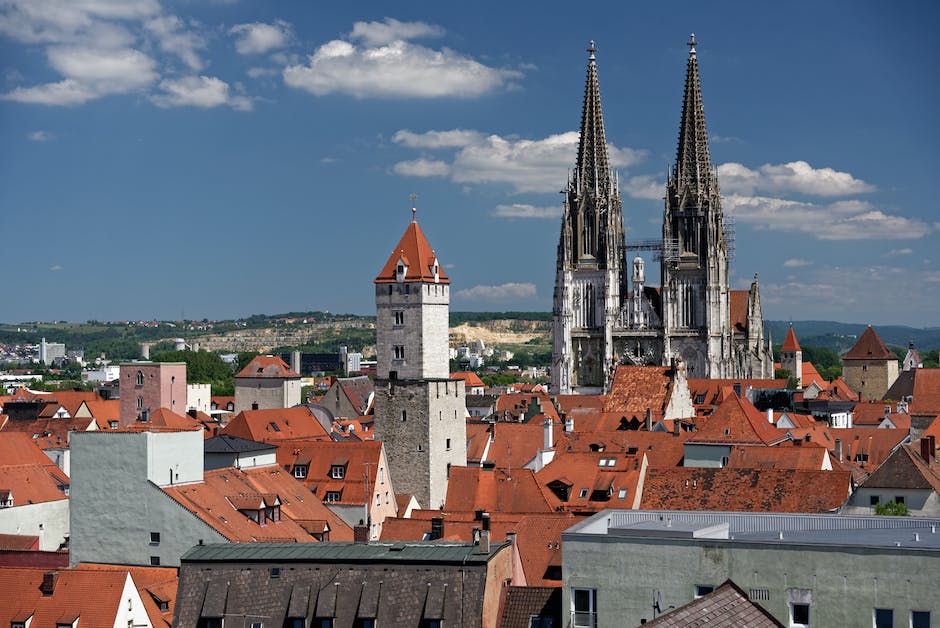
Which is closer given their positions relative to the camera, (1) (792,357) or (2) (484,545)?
(2) (484,545)

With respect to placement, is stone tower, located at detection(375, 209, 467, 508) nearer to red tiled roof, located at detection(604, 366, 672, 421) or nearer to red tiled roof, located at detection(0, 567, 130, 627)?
red tiled roof, located at detection(604, 366, 672, 421)

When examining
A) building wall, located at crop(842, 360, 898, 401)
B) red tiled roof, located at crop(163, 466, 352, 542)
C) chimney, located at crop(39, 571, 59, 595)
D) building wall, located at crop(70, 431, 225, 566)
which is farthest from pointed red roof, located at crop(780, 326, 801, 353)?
chimney, located at crop(39, 571, 59, 595)

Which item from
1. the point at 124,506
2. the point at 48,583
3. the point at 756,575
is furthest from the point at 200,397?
the point at 756,575

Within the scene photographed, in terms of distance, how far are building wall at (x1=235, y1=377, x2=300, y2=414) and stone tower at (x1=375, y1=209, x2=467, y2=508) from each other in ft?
156

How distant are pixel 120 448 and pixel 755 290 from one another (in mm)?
107325

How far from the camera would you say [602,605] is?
32875mm

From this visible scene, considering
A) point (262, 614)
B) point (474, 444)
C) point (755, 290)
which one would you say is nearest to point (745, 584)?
point (262, 614)

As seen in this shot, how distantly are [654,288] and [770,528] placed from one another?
116m

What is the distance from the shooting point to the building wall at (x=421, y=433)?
241ft

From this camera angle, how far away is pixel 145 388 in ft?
350

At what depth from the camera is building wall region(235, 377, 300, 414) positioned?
404 ft

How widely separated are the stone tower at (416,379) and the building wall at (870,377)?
89608 millimetres

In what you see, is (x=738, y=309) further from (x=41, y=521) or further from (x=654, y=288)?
(x=41, y=521)

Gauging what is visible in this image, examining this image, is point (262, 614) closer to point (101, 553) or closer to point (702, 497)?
point (101, 553)
